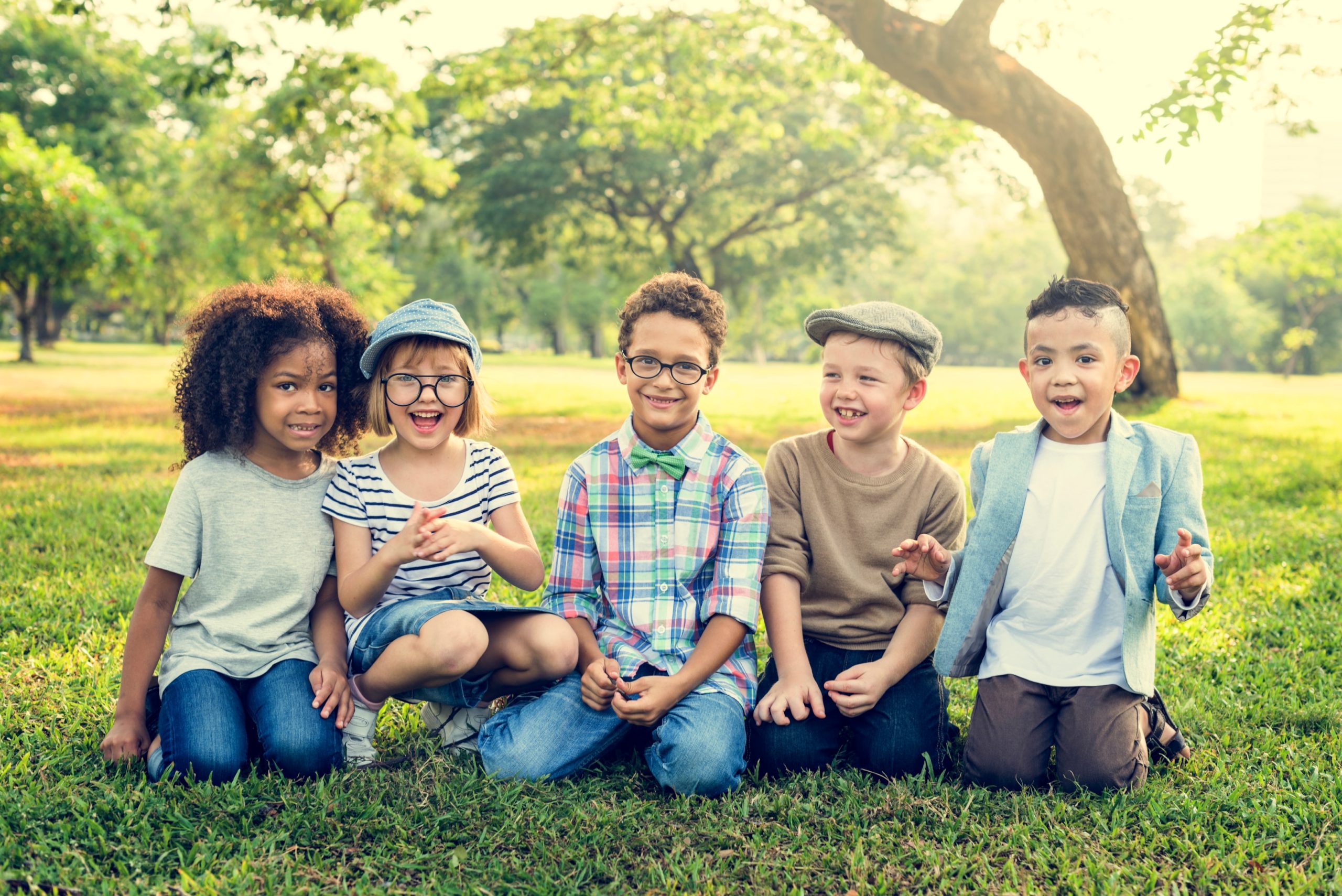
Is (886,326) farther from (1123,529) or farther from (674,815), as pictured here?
(674,815)

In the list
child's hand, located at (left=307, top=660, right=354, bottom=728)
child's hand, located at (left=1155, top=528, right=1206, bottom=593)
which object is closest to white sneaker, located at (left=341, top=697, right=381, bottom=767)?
child's hand, located at (left=307, top=660, right=354, bottom=728)

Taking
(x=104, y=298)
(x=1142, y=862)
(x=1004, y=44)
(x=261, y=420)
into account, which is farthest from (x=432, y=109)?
(x=104, y=298)

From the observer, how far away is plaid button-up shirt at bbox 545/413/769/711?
3.00m

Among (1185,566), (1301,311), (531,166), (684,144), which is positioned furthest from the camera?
(1301,311)

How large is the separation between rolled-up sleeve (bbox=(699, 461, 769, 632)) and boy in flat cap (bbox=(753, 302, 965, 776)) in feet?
0.35

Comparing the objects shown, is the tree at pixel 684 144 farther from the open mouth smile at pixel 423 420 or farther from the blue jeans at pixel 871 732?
the blue jeans at pixel 871 732

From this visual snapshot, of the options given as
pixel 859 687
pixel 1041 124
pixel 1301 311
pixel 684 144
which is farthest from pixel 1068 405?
pixel 1301 311

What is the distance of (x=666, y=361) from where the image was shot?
9.70ft

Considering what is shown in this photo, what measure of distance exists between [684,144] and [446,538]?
17.3 meters

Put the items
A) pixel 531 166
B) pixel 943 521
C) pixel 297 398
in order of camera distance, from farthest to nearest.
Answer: pixel 531 166, pixel 943 521, pixel 297 398

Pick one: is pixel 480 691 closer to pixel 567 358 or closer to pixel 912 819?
pixel 912 819

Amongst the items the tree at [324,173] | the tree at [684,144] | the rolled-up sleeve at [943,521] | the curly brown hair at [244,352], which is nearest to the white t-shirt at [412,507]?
the curly brown hair at [244,352]

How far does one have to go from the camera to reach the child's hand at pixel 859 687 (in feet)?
9.32

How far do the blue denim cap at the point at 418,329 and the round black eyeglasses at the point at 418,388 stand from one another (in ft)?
0.30
